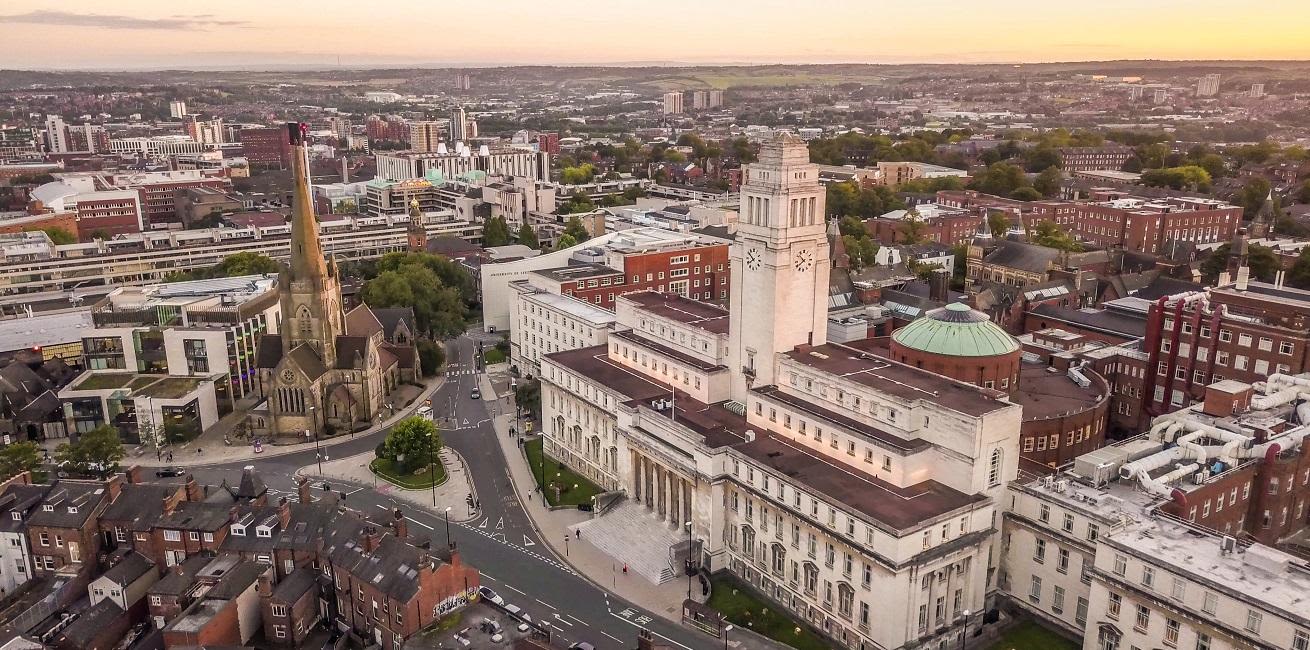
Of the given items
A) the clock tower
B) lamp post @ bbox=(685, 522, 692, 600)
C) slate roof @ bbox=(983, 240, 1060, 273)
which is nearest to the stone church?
lamp post @ bbox=(685, 522, 692, 600)

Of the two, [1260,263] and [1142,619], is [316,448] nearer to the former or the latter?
[1142,619]

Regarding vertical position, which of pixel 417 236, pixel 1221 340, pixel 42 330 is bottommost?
pixel 42 330

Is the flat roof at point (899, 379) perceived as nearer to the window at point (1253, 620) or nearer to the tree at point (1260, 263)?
the window at point (1253, 620)

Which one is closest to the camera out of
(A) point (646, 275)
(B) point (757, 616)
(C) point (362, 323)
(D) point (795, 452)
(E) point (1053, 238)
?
(B) point (757, 616)

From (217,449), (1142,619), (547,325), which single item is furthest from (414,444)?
(1142,619)

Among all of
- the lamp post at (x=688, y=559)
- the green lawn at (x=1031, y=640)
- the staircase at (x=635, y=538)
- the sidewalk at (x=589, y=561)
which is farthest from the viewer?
the staircase at (x=635, y=538)

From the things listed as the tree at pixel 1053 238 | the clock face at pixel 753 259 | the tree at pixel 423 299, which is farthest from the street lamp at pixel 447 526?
the tree at pixel 1053 238

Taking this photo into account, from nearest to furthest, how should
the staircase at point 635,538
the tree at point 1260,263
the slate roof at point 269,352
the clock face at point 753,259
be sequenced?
the staircase at point 635,538 → the clock face at point 753,259 → the slate roof at point 269,352 → the tree at point 1260,263
